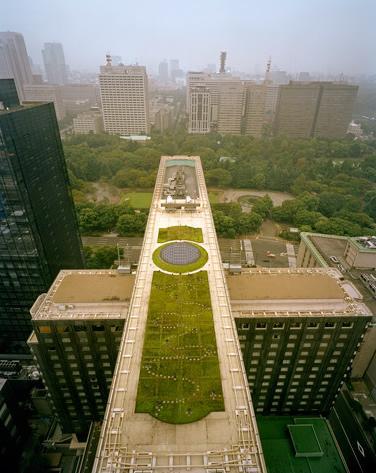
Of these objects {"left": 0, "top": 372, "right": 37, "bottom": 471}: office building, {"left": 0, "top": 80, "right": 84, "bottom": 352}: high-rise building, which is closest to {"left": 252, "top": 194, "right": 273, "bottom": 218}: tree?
{"left": 0, "top": 80, "right": 84, "bottom": 352}: high-rise building

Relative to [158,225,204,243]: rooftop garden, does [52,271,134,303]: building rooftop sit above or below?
below

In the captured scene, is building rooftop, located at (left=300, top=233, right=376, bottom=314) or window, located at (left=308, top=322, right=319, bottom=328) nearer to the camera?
window, located at (left=308, top=322, right=319, bottom=328)

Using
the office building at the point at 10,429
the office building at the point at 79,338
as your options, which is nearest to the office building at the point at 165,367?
the office building at the point at 79,338

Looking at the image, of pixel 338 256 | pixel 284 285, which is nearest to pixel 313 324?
pixel 284 285

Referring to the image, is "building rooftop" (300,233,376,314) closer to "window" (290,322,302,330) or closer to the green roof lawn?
"window" (290,322,302,330)

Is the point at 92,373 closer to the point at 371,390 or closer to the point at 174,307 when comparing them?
the point at 174,307

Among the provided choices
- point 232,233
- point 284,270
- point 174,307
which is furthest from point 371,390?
point 232,233
